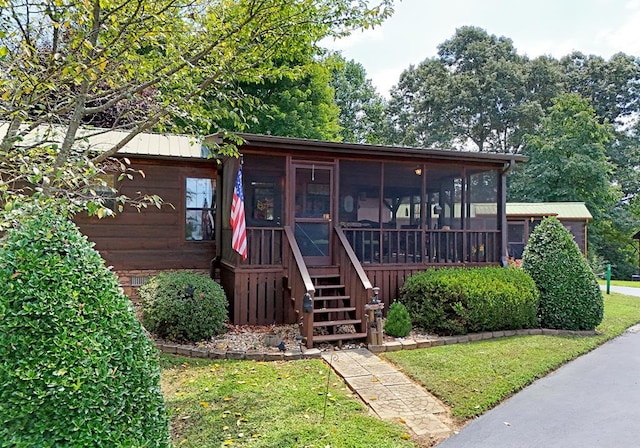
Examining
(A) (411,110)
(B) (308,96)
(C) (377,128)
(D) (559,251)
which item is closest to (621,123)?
(A) (411,110)

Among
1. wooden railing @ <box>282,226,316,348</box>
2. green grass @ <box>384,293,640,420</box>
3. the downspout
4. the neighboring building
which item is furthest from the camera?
the neighboring building

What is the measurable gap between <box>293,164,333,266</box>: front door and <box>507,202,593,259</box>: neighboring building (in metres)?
10.9

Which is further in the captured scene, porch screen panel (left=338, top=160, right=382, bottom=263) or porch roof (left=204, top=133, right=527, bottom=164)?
porch screen panel (left=338, top=160, right=382, bottom=263)

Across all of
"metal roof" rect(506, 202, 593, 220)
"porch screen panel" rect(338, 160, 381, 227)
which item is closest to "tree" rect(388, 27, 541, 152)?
"metal roof" rect(506, 202, 593, 220)

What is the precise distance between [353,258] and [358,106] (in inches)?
982

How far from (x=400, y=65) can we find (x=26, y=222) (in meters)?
34.1

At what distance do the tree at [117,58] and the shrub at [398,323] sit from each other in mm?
4091

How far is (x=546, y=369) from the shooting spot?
5.51 meters

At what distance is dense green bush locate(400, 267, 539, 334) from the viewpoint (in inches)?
271

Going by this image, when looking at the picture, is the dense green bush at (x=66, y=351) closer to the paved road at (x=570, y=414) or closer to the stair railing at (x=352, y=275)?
the paved road at (x=570, y=414)

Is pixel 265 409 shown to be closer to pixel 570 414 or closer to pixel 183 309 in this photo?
pixel 183 309

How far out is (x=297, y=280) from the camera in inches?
280

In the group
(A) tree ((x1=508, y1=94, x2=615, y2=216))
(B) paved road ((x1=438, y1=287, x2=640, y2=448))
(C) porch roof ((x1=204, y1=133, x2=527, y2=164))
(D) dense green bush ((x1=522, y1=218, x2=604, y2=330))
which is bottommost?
(B) paved road ((x1=438, y1=287, x2=640, y2=448))

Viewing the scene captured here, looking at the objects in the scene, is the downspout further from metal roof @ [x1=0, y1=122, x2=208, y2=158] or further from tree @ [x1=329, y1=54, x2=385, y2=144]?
tree @ [x1=329, y1=54, x2=385, y2=144]
